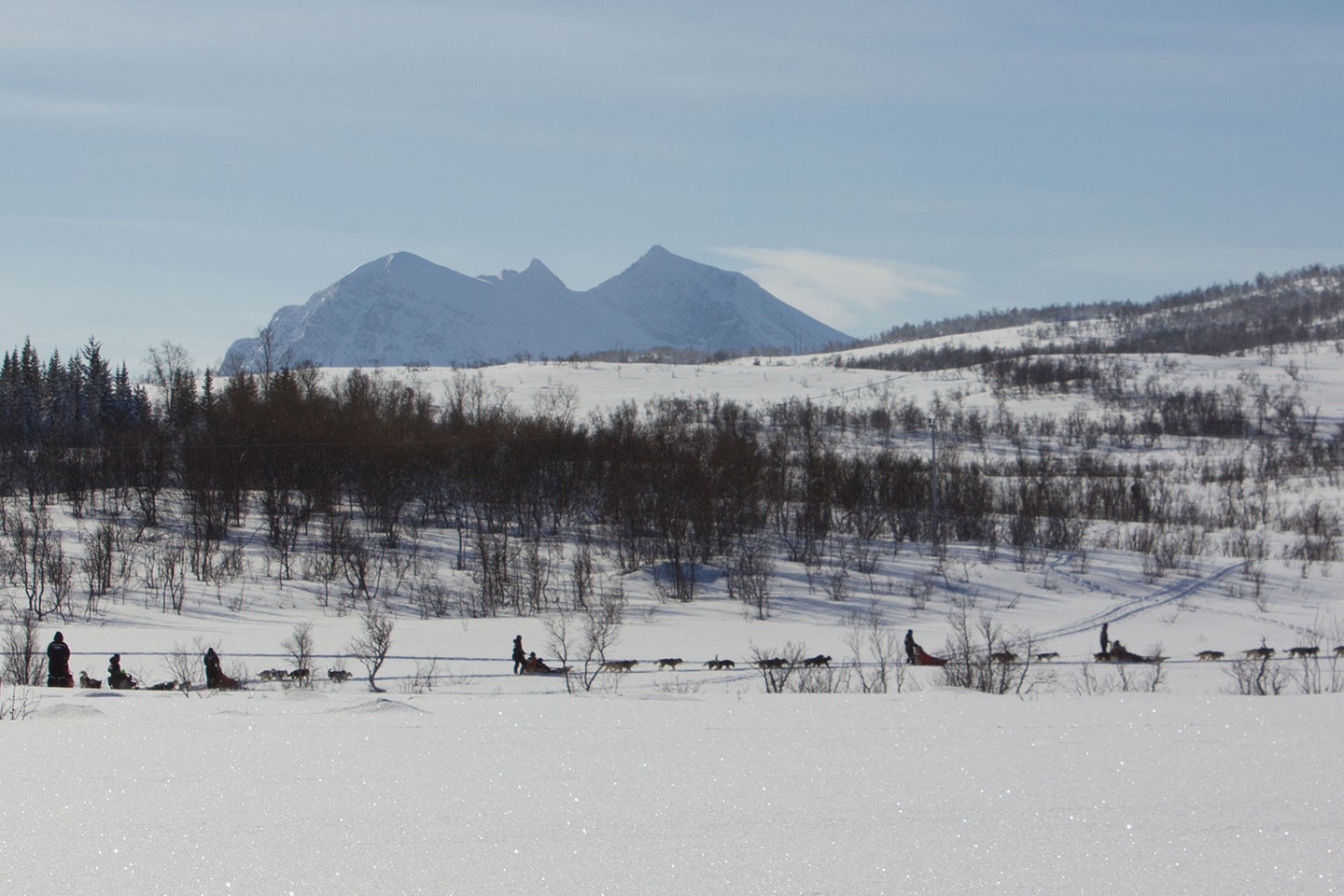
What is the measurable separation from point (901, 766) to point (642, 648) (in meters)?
18.5

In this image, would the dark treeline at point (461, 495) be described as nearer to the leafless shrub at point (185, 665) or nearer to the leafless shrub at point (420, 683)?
the leafless shrub at point (185, 665)

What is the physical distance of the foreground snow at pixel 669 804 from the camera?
484cm

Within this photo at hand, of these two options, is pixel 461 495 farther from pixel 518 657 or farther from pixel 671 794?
pixel 671 794

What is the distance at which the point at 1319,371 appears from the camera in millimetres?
138250

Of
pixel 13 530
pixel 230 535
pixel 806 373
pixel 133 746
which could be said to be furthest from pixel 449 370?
pixel 133 746

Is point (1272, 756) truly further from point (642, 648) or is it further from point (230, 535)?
point (230, 535)

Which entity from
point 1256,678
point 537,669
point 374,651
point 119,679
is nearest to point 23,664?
point 119,679

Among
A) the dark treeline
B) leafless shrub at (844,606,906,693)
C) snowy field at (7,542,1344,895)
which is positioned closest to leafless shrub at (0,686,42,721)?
snowy field at (7,542,1344,895)

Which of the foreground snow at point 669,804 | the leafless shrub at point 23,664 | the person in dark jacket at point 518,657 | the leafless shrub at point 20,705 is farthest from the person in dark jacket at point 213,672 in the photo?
the foreground snow at point 669,804

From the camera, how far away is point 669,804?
233 inches

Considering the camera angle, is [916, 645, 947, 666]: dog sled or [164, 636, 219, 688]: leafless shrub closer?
[164, 636, 219, 688]: leafless shrub

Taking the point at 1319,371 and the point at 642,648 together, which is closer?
the point at 642,648

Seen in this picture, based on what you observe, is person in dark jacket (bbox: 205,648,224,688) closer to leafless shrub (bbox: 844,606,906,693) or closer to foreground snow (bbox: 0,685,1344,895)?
foreground snow (bbox: 0,685,1344,895)

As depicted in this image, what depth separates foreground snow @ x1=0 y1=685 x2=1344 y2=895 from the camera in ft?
15.9
